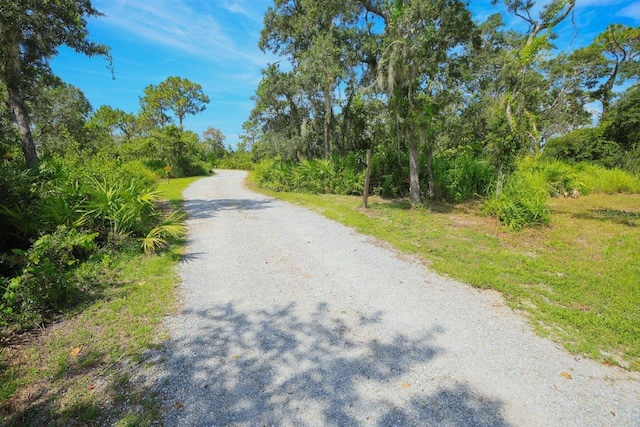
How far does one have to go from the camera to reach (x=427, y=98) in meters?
7.43

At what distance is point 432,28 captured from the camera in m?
6.77

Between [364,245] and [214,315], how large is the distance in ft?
10.2

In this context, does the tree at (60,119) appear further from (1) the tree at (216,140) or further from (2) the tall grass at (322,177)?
(1) the tree at (216,140)

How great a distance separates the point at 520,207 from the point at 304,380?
22.0ft

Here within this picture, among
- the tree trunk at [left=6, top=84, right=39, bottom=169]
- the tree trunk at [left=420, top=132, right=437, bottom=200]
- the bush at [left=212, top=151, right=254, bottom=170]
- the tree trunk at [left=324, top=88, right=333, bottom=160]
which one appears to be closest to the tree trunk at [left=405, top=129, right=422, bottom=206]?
the tree trunk at [left=420, top=132, right=437, bottom=200]

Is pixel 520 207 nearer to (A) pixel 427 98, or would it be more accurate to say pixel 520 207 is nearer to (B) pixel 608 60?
(A) pixel 427 98

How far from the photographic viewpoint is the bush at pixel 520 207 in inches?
254

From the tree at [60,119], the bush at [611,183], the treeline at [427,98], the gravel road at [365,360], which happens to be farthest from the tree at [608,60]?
the tree at [60,119]

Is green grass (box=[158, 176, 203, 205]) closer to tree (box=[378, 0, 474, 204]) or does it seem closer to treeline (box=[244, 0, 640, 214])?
treeline (box=[244, 0, 640, 214])

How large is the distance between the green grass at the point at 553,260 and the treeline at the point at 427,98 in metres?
1.18

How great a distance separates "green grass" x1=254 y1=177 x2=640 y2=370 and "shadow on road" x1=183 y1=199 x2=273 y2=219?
260cm

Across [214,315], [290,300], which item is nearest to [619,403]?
[290,300]

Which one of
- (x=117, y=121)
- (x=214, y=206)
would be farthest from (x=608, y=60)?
(x=117, y=121)

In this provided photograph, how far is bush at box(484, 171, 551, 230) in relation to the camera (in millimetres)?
6461
